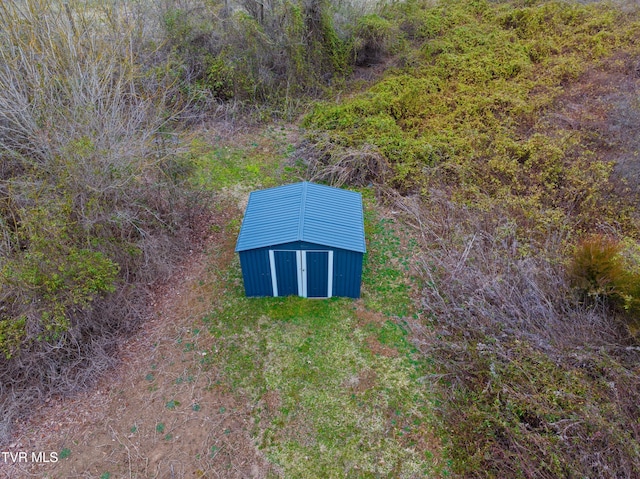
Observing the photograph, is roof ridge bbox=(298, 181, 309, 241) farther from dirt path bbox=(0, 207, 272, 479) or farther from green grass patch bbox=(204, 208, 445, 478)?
dirt path bbox=(0, 207, 272, 479)

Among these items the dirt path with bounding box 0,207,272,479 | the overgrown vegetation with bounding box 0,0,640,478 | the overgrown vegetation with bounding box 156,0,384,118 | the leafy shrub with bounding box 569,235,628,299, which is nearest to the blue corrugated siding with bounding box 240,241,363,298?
the overgrown vegetation with bounding box 0,0,640,478

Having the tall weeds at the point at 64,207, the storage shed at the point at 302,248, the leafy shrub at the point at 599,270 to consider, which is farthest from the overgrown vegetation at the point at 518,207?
the tall weeds at the point at 64,207

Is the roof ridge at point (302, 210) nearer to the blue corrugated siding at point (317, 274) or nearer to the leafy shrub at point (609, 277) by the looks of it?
the blue corrugated siding at point (317, 274)

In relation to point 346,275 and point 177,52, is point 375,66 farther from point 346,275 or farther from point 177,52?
point 346,275

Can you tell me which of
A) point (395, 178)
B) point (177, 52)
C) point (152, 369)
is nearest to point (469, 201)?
point (395, 178)

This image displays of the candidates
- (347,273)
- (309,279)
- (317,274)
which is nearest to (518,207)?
(347,273)

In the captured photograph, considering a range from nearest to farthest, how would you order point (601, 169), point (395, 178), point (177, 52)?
point (601, 169) → point (395, 178) → point (177, 52)

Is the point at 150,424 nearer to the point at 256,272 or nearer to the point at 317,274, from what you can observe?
the point at 256,272
